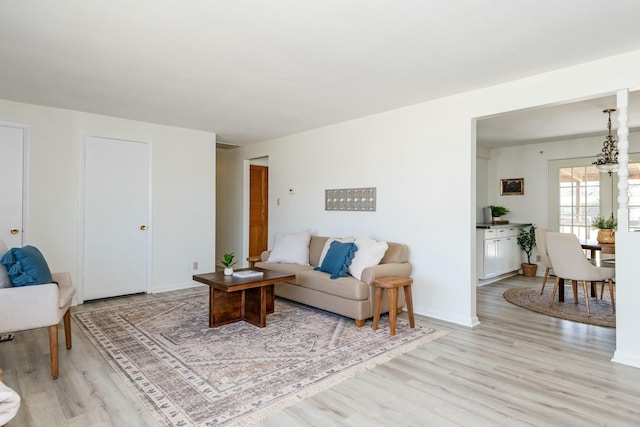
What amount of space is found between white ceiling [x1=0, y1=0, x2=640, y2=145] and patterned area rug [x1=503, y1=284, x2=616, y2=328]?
2.57 meters

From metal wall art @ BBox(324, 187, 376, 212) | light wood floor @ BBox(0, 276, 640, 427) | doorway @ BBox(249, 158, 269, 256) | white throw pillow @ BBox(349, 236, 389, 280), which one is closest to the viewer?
light wood floor @ BBox(0, 276, 640, 427)

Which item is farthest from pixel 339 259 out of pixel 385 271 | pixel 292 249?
pixel 292 249

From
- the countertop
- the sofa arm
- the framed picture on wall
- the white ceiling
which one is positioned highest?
the white ceiling

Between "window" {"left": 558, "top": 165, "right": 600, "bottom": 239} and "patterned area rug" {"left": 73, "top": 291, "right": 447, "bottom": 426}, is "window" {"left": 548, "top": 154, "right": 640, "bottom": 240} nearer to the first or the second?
"window" {"left": 558, "top": 165, "right": 600, "bottom": 239}

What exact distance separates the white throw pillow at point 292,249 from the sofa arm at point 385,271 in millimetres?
1268

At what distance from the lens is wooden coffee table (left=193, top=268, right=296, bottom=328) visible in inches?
137

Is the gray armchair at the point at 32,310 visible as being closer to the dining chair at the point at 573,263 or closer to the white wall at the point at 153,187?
the white wall at the point at 153,187

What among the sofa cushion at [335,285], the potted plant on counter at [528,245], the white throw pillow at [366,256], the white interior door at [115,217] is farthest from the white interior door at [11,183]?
the potted plant on counter at [528,245]

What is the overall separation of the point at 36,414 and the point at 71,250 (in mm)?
2872

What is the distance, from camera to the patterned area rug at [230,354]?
7.21 ft

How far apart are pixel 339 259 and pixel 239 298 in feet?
3.67

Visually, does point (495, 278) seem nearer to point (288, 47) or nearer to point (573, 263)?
point (573, 263)

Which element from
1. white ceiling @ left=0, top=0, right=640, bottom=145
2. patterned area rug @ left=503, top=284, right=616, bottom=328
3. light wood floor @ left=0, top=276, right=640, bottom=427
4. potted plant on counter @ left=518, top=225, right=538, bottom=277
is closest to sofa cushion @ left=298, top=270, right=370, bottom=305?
light wood floor @ left=0, top=276, right=640, bottom=427

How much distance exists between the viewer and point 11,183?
409cm
